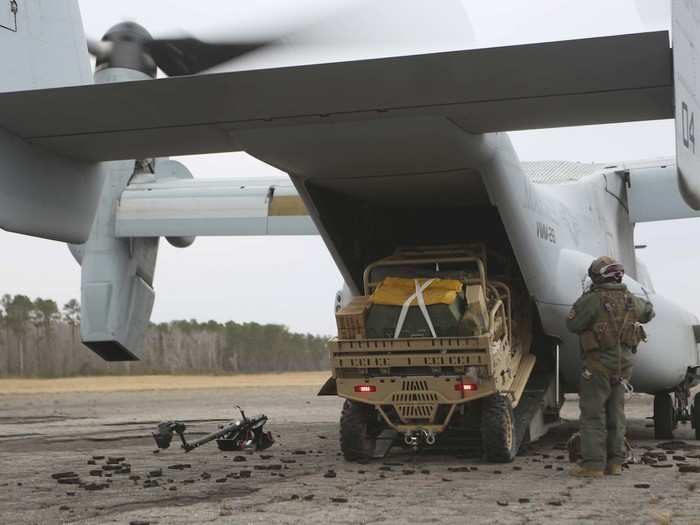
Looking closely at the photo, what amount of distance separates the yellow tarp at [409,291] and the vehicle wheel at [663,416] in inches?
149

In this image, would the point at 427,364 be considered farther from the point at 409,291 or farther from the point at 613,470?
the point at 613,470

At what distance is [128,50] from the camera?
1209 cm

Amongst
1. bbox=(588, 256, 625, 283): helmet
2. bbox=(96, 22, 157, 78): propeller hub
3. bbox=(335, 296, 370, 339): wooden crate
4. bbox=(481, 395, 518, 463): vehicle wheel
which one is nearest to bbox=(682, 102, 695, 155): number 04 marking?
bbox=(588, 256, 625, 283): helmet

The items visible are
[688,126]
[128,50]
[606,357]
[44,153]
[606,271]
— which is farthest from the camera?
[128,50]

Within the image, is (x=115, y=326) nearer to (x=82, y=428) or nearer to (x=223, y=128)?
(x=82, y=428)

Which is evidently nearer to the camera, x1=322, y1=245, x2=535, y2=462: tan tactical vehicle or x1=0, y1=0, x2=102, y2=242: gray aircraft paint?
x1=0, y1=0, x2=102, y2=242: gray aircraft paint

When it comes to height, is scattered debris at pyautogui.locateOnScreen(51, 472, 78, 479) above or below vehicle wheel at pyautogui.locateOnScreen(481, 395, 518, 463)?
below

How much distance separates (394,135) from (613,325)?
2.24 meters

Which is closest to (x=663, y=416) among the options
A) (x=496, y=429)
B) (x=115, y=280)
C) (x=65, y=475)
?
(x=496, y=429)

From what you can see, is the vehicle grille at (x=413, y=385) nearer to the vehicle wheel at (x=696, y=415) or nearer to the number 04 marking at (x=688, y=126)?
the number 04 marking at (x=688, y=126)

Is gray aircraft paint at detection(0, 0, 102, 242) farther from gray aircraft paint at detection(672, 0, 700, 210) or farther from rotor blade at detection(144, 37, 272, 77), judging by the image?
gray aircraft paint at detection(672, 0, 700, 210)

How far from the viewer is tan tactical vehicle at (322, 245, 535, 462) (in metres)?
7.66

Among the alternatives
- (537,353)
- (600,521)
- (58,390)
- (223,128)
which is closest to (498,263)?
(537,353)

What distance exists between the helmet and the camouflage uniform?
4 cm
